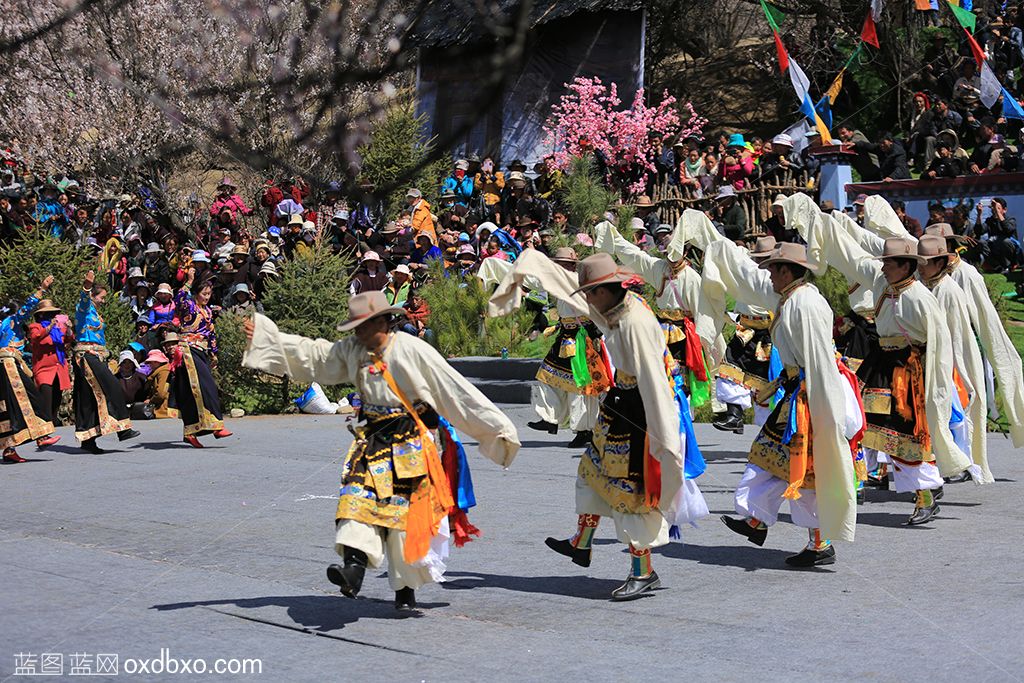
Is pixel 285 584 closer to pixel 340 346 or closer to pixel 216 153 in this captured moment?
pixel 340 346

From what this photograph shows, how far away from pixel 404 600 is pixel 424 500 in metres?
0.50

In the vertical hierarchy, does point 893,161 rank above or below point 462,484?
above

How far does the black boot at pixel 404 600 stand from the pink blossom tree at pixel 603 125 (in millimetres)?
16542

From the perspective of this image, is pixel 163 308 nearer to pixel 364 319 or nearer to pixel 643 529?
pixel 364 319

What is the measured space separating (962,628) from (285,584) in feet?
10.9

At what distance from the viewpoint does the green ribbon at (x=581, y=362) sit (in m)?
11.8

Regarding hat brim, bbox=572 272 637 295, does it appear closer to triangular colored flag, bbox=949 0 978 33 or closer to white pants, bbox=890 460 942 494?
white pants, bbox=890 460 942 494

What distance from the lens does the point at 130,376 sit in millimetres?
16297

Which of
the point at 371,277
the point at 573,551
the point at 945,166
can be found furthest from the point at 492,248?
the point at 573,551

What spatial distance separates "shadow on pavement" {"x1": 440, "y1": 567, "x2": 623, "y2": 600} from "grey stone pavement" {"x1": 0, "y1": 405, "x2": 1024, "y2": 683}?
0.07 feet

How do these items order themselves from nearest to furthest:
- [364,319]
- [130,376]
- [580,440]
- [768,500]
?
[364,319]
[768,500]
[580,440]
[130,376]

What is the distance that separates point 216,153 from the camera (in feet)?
9.46

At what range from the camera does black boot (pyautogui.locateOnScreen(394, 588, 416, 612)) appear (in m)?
6.53

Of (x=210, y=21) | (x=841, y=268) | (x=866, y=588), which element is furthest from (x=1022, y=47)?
(x=210, y=21)
